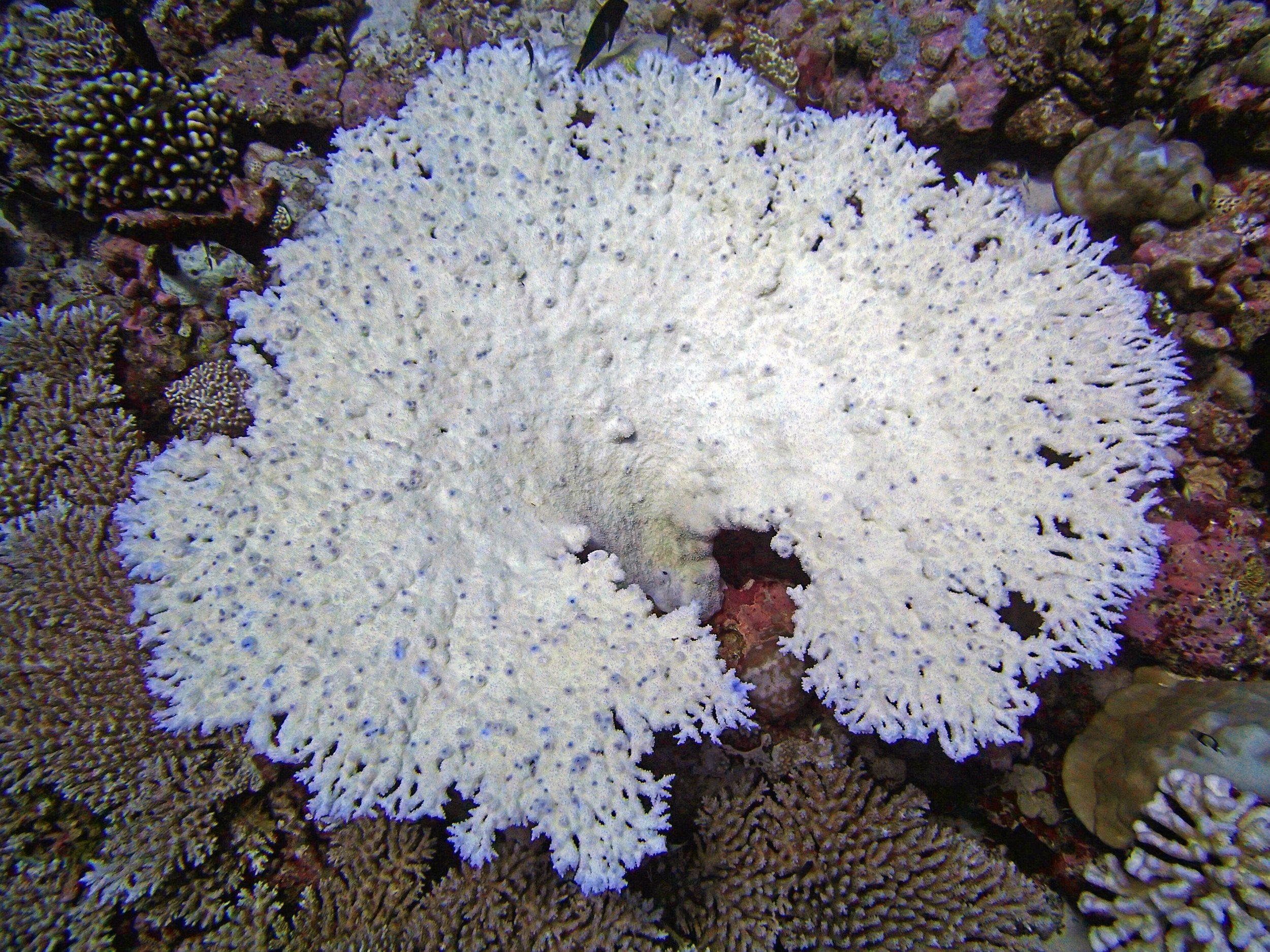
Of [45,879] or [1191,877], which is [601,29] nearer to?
[1191,877]

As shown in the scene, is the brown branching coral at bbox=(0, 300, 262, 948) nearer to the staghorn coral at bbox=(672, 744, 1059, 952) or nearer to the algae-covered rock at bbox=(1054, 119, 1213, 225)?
the staghorn coral at bbox=(672, 744, 1059, 952)

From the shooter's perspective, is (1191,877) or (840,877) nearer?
(1191,877)

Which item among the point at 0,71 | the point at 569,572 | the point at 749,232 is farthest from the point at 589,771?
the point at 0,71

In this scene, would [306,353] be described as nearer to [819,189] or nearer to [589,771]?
[589,771]

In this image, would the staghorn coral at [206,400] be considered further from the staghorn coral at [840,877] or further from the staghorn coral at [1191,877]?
the staghorn coral at [1191,877]

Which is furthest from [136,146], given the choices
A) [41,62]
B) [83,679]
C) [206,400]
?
[83,679]

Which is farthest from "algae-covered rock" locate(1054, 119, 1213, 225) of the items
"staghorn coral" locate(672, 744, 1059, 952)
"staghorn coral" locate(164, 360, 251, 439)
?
"staghorn coral" locate(164, 360, 251, 439)

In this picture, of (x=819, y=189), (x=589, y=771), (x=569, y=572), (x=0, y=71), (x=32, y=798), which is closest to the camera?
(x=589, y=771)
